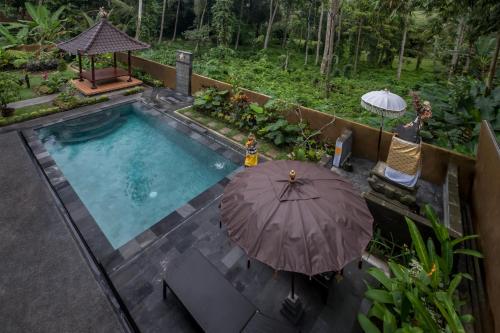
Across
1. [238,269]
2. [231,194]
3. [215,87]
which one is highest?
[215,87]

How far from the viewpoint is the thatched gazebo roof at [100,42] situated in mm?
13453

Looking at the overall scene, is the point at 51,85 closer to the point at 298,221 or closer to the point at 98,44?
the point at 98,44

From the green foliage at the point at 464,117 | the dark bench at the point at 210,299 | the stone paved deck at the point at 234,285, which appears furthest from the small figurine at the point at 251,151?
the green foliage at the point at 464,117

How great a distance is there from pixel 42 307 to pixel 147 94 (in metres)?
12.5

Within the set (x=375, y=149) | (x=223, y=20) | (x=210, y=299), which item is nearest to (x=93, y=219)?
(x=210, y=299)

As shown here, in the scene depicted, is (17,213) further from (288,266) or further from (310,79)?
(310,79)

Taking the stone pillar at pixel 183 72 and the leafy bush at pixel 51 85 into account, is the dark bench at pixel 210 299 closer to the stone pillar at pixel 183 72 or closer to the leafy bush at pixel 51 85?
the stone pillar at pixel 183 72

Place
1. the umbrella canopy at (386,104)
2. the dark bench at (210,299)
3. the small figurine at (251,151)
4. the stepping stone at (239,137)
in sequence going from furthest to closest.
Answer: the stepping stone at (239,137), the small figurine at (251,151), the umbrella canopy at (386,104), the dark bench at (210,299)

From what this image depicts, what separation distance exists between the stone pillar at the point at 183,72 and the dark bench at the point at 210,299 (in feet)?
38.6

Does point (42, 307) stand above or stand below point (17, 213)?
below

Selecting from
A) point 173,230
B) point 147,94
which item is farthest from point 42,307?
point 147,94

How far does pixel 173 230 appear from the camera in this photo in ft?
22.6

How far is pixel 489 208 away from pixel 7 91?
16.6 metres

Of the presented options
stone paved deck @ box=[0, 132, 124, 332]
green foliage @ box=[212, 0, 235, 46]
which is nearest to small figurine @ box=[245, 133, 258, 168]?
stone paved deck @ box=[0, 132, 124, 332]
